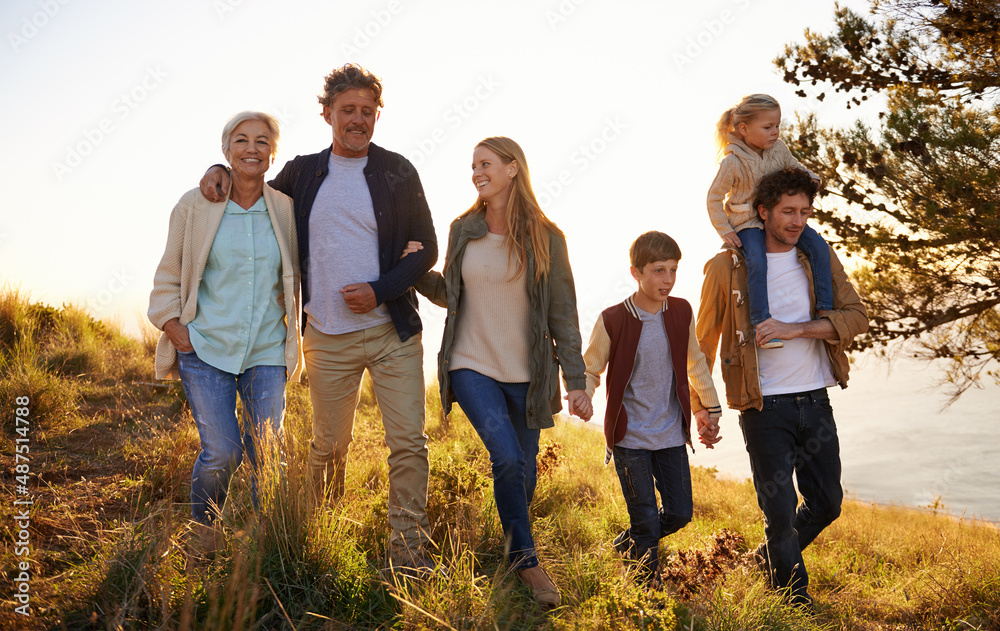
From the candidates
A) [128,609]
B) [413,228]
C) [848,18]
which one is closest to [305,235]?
[413,228]

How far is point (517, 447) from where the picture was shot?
3371 millimetres

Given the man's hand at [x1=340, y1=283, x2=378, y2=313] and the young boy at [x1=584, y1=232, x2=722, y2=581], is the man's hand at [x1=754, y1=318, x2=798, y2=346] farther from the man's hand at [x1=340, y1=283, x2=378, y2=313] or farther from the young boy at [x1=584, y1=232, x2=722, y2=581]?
the man's hand at [x1=340, y1=283, x2=378, y2=313]

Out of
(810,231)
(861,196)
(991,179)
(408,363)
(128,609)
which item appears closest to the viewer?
(128,609)

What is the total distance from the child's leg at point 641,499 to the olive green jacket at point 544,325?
53 centimetres

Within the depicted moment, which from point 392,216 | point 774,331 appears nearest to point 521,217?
point 392,216

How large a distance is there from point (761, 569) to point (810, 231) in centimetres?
195

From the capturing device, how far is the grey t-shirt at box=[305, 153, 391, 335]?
363 centimetres

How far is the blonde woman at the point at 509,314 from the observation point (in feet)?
11.5

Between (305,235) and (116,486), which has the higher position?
(305,235)

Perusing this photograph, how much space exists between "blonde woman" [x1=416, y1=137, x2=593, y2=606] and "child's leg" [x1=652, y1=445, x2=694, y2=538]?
61 centimetres

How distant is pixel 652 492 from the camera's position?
12.3 ft

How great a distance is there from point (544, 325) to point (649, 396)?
0.77m

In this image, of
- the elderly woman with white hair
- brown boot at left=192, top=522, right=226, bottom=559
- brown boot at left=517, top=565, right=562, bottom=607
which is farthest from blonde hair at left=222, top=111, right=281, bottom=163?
brown boot at left=517, top=565, right=562, bottom=607

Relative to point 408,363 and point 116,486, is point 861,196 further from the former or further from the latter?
point 116,486
